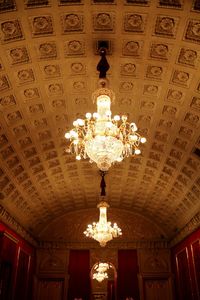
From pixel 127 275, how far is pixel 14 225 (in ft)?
26.2

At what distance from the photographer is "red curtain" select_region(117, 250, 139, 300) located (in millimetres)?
18141

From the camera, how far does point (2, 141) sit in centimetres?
1069

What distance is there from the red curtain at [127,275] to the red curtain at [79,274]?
6.51 feet

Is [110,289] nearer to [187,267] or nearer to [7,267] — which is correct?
[187,267]

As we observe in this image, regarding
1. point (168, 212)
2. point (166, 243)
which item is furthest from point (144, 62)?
point (166, 243)

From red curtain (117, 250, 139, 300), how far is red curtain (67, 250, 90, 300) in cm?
198

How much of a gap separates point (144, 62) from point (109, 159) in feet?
10.6

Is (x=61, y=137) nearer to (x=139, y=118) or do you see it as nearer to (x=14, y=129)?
(x=14, y=129)

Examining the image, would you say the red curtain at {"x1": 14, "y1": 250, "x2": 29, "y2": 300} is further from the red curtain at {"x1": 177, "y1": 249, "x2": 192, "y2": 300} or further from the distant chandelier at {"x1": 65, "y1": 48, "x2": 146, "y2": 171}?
the distant chandelier at {"x1": 65, "y1": 48, "x2": 146, "y2": 171}

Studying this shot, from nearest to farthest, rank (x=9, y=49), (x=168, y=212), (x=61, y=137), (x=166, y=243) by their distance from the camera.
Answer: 1. (x=9, y=49)
2. (x=61, y=137)
3. (x=168, y=212)
4. (x=166, y=243)

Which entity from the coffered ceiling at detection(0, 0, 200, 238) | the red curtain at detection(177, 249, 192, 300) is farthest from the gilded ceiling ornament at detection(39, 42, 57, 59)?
the red curtain at detection(177, 249, 192, 300)

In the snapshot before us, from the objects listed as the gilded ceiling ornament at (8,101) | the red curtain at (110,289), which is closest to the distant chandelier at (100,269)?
the red curtain at (110,289)

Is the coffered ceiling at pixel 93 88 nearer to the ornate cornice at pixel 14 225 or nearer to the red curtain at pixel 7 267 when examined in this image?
the ornate cornice at pixel 14 225

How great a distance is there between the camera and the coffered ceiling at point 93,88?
6711 mm
